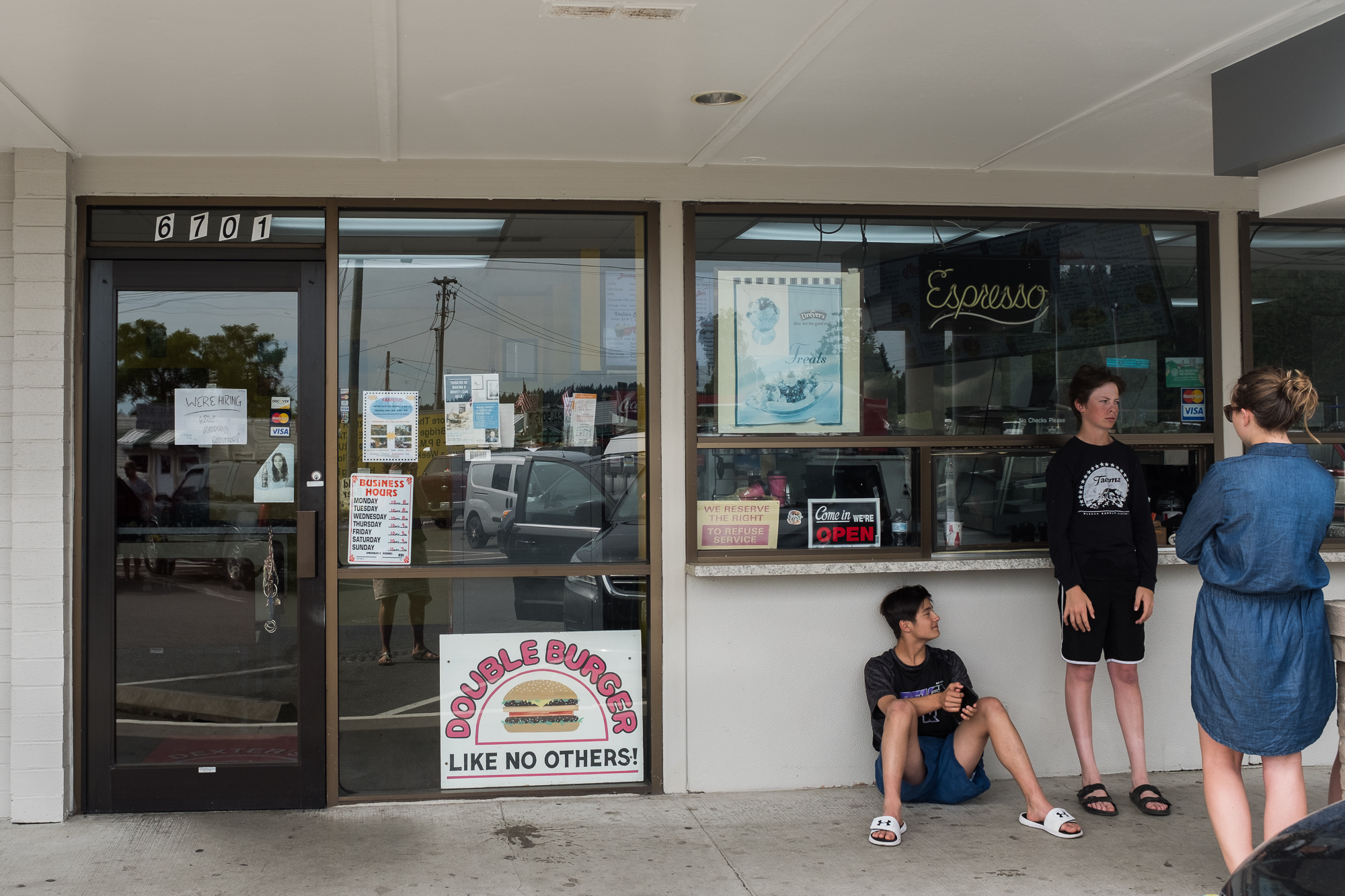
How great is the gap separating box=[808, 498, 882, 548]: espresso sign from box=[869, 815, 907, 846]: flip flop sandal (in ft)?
4.20

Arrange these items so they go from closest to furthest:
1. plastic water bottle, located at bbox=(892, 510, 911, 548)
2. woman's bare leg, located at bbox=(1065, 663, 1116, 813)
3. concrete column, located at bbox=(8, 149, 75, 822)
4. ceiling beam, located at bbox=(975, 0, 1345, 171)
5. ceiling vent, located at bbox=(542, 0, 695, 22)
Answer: ceiling vent, located at bbox=(542, 0, 695, 22) → ceiling beam, located at bbox=(975, 0, 1345, 171) → concrete column, located at bbox=(8, 149, 75, 822) → woman's bare leg, located at bbox=(1065, 663, 1116, 813) → plastic water bottle, located at bbox=(892, 510, 911, 548)

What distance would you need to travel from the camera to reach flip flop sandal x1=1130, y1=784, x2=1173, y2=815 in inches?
184

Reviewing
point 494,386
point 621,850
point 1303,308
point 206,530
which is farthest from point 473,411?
point 1303,308

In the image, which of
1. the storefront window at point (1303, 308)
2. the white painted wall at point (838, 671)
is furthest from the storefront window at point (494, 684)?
the storefront window at point (1303, 308)

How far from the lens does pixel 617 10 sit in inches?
128

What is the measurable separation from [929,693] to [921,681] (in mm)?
64

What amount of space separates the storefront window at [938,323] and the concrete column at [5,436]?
3.06 m

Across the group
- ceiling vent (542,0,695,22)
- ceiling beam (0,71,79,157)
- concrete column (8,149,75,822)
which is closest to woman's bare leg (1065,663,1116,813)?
ceiling vent (542,0,695,22)

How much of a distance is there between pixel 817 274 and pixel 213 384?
284 cm

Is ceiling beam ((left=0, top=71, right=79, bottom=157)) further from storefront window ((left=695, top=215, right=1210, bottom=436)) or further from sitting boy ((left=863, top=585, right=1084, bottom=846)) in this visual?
Answer: sitting boy ((left=863, top=585, right=1084, bottom=846))

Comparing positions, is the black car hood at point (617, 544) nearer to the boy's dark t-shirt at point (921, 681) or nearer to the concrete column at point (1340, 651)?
the boy's dark t-shirt at point (921, 681)

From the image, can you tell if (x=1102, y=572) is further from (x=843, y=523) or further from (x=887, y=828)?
(x=887, y=828)

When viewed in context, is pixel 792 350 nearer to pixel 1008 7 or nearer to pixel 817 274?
pixel 817 274

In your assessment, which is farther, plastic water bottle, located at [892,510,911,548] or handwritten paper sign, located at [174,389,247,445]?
plastic water bottle, located at [892,510,911,548]
